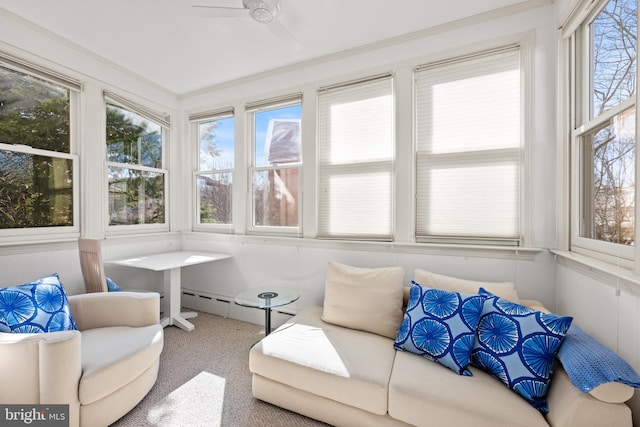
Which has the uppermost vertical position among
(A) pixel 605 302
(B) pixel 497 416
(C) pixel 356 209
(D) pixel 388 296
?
(C) pixel 356 209

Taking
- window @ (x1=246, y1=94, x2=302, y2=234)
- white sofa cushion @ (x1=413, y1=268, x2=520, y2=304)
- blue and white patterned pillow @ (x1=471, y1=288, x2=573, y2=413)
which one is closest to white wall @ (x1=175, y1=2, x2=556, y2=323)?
window @ (x1=246, y1=94, x2=302, y2=234)

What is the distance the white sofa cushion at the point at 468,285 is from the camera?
69.3 inches

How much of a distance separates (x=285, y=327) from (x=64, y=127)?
109 inches

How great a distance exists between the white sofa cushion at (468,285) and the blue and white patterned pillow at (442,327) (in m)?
0.17

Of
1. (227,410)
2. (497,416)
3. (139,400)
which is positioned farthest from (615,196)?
(139,400)

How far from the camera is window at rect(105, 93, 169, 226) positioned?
9.61 ft

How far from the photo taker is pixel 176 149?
3.56m

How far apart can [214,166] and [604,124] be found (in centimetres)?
356

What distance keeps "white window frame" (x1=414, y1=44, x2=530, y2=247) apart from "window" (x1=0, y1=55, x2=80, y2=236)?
3.23 metres

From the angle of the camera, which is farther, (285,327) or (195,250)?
(195,250)

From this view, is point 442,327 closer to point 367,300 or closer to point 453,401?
point 453,401

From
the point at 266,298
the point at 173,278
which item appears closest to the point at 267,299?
the point at 266,298

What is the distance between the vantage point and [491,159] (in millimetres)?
2121

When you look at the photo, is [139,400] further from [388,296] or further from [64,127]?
[64,127]
